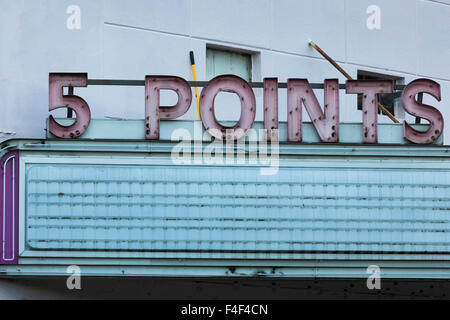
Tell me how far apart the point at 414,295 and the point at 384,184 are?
8.97 ft

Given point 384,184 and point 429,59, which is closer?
point 384,184

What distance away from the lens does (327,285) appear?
16.8 metres

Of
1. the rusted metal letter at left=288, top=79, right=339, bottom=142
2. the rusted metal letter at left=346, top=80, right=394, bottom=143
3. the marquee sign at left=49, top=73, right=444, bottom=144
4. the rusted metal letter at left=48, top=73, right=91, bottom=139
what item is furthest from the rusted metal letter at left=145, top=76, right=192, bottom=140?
the rusted metal letter at left=346, top=80, right=394, bottom=143

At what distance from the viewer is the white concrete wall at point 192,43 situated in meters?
16.2

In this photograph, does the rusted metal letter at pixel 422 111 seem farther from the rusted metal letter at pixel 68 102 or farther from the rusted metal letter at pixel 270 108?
the rusted metal letter at pixel 68 102

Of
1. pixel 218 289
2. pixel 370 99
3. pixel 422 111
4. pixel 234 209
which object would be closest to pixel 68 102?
pixel 234 209

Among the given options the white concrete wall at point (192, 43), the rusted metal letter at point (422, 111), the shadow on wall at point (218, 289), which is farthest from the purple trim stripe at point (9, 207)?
the rusted metal letter at point (422, 111)

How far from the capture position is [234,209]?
15.0 metres

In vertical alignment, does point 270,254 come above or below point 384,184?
below

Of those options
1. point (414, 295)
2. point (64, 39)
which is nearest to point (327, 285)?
point (414, 295)

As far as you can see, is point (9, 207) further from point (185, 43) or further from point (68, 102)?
point (185, 43)

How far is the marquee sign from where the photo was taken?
14844 mm
